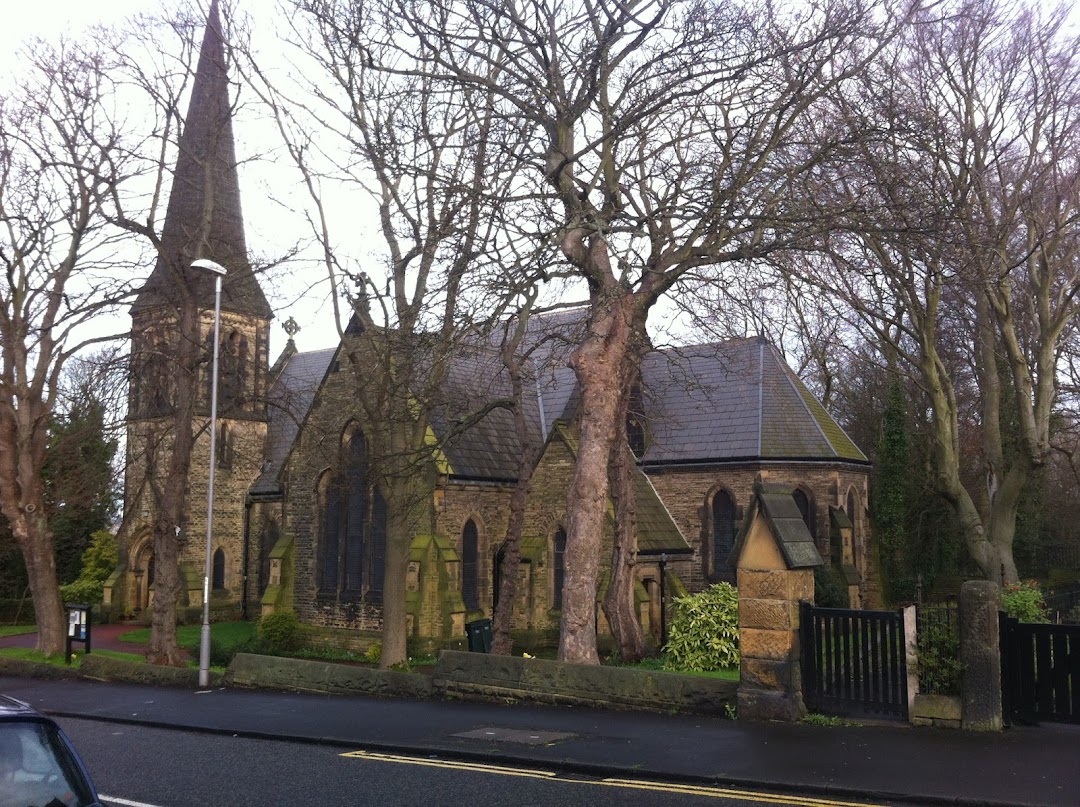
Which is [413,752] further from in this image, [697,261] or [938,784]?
[697,261]

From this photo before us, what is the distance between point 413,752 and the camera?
959cm

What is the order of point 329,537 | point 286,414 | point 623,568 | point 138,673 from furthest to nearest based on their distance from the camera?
1. point 286,414
2. point 329,537
3. point 623,568
4. point 138,673

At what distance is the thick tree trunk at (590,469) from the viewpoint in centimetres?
1362

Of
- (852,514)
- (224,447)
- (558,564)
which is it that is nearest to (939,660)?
(558,564)

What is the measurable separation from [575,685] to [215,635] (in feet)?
68.3

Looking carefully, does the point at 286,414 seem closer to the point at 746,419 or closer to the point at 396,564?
the point at 396,564

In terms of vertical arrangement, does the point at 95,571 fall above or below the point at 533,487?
below

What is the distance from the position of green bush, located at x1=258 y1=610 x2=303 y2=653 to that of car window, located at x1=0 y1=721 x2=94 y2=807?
2185 cm

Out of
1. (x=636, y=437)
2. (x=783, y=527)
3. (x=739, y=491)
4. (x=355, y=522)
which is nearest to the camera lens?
(x=783, y=527)

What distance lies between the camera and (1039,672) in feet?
29.8

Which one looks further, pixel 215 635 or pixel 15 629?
pixel 15 629

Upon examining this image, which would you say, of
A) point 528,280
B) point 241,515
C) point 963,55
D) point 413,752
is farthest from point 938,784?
point 241,515

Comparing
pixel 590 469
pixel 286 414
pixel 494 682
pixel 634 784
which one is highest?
pixel 286 414

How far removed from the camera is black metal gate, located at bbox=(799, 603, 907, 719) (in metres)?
9.73
